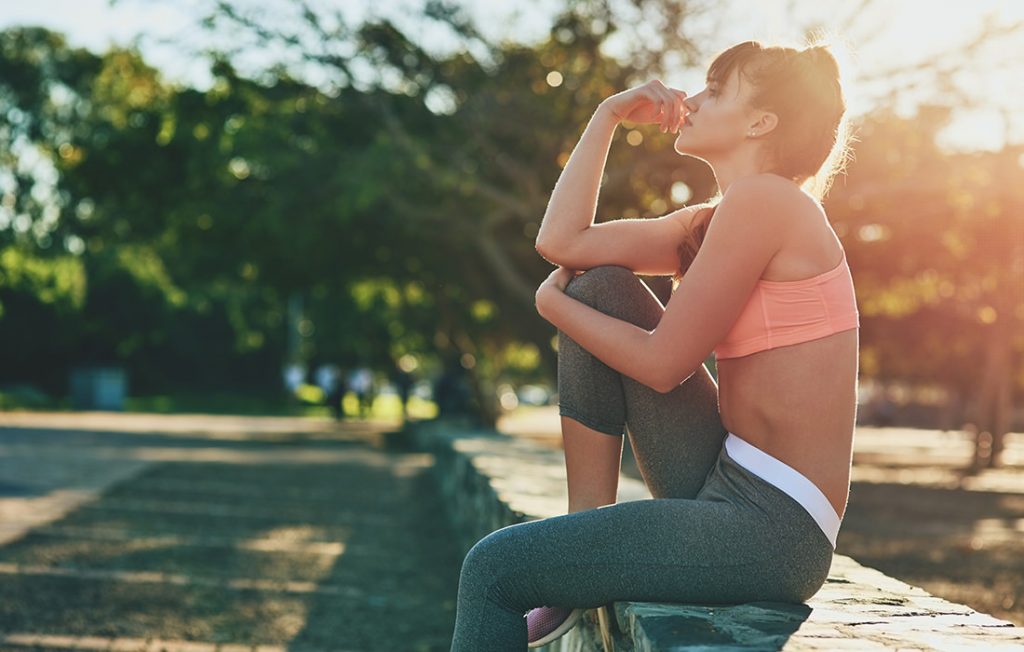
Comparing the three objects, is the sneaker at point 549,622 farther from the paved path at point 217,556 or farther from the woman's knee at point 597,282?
the paved path at point 217,556

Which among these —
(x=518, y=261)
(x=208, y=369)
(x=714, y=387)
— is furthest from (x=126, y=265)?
(x=714, y=387)

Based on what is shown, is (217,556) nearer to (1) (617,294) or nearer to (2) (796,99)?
(1) (617,294)

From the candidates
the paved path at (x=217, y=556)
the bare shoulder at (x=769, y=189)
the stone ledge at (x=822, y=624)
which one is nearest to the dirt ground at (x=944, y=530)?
the paved path at (x=217, y=556)

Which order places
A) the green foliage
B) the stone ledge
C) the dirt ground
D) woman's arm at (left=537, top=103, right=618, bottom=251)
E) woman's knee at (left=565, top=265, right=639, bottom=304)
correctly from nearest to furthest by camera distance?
the stone ledge, woman's knee at (left=565, top=265, right=639, bottom=304), woman's arm at (left=537, top=103, right=618, bottom=251), the dirt ground, the green foliage

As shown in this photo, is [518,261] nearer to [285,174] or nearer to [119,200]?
[285,174]

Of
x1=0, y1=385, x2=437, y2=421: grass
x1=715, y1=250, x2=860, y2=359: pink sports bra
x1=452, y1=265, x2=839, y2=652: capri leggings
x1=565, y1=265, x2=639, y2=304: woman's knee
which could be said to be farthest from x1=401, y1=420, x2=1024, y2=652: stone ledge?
x1=0, y1=385, x2=437, y2=421: grass

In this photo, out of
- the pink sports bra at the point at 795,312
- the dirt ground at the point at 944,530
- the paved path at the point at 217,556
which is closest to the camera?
the pink sports bra at the point at 795,312

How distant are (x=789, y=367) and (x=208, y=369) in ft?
180

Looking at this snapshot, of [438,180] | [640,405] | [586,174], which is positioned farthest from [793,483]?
[438,180]

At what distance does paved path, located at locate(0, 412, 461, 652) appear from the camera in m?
6.16

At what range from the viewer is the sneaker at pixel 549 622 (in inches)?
123

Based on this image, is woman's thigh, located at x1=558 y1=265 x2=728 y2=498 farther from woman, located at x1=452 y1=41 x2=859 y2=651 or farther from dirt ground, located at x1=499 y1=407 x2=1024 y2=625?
dirt ground, located at x1=499 y1=407 x2=1024 y2=625

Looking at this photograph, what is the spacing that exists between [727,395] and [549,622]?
71 centimetres

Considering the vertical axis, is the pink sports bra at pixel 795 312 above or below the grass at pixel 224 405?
above
